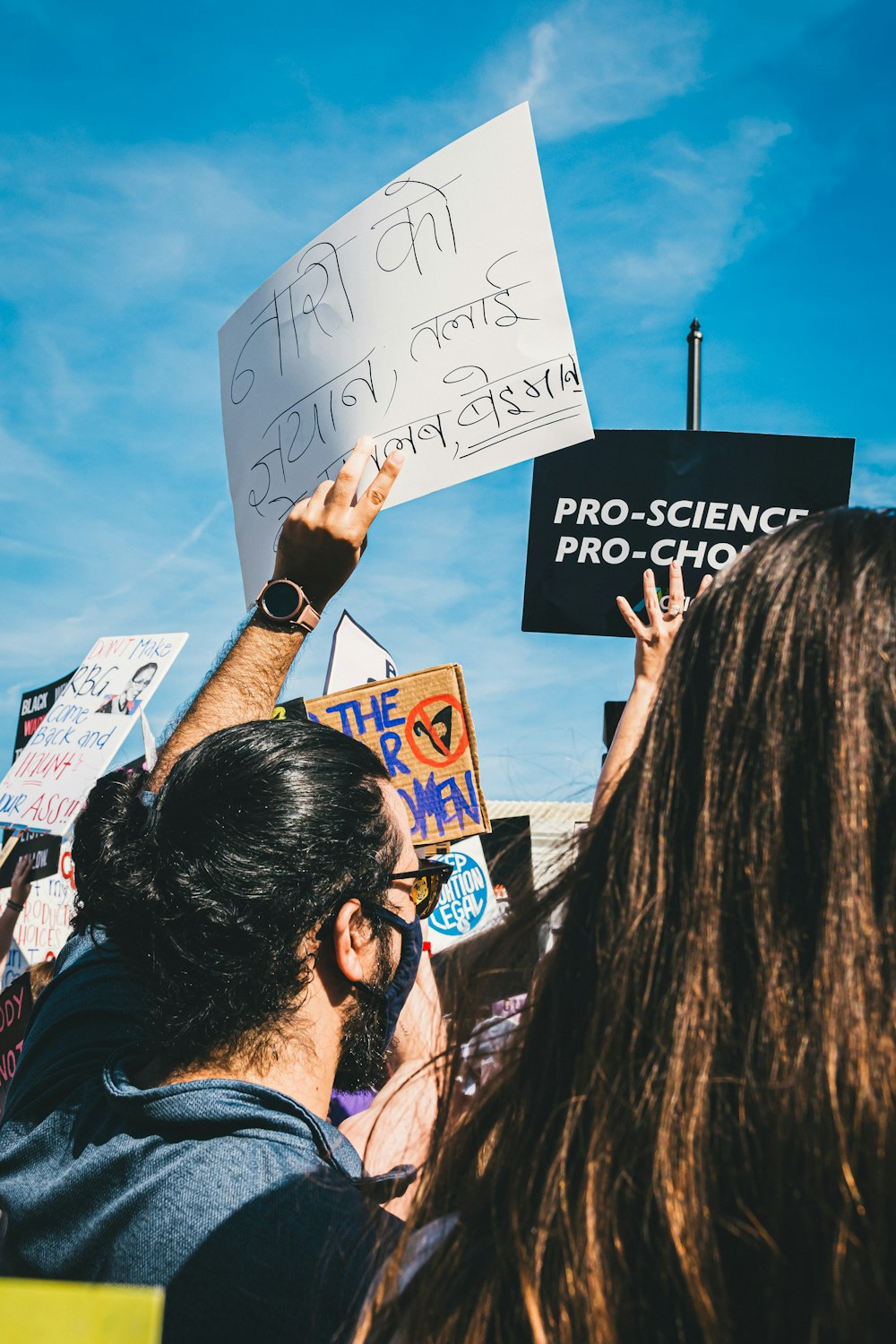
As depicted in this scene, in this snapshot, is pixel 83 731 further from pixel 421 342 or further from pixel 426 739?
pixel 421 342

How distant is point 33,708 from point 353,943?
16.5 feet

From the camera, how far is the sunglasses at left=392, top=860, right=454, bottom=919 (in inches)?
73.2

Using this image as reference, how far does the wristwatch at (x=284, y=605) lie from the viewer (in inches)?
81.7

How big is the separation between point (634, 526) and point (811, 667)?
1.86 meters

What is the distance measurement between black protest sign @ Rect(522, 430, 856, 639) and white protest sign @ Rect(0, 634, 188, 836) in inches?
88.2


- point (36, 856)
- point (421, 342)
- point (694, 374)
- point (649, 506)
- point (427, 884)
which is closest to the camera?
point (427, 884)

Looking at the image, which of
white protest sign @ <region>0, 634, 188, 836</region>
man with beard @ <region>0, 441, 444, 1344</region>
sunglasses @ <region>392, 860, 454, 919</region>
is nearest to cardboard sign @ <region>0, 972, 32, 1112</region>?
white protest sign @ <region>0, 634, 188, 836</region>

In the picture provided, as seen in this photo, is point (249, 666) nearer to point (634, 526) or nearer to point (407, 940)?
point (407, 940)

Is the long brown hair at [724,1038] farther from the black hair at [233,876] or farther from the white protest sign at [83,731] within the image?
the white protest sign at [83,731]

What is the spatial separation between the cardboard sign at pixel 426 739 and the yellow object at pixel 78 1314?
2.11 meters

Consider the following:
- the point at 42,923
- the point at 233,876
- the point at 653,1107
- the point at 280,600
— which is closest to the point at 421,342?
the point at 280,600

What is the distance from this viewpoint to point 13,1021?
372 centimetres

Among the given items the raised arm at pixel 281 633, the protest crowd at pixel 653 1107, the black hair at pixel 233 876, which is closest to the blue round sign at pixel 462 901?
the raised arm at pixel 281 633

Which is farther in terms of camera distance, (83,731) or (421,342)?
(83,731)
